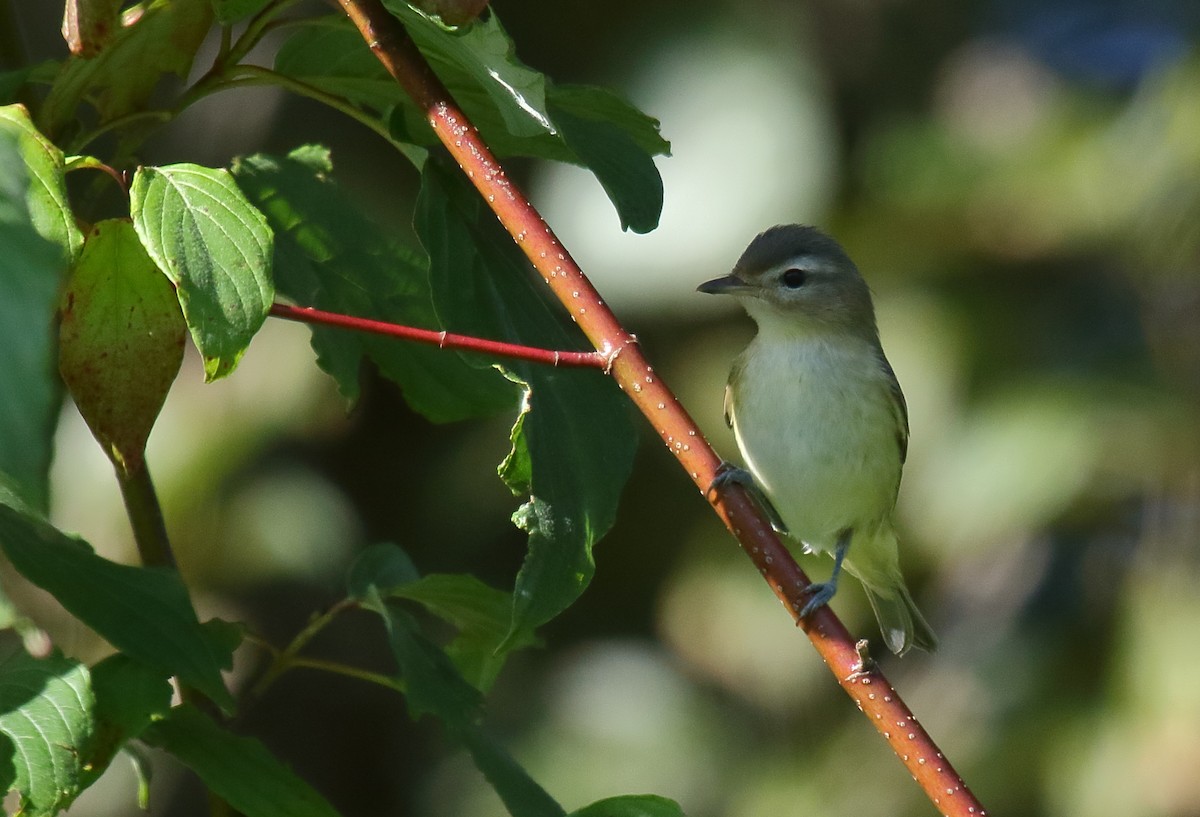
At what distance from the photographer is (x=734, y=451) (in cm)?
452

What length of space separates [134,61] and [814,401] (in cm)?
184

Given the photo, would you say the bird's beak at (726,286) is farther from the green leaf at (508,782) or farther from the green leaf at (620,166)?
the green leaf at (508,782)

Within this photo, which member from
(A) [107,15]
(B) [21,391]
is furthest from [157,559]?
(B) [21,391]

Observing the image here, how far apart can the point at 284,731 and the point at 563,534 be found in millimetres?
3637

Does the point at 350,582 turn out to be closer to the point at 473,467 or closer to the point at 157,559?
the point at 157,559

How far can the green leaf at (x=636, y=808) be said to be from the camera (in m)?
1.41

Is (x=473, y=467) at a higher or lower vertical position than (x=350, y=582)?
higher

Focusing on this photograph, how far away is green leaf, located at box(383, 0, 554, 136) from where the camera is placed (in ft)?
4.13

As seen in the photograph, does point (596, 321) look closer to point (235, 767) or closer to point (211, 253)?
point (211, 253)

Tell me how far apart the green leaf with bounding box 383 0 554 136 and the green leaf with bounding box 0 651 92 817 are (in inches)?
27.5

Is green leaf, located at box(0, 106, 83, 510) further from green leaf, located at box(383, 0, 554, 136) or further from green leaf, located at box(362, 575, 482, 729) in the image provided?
green leaf, located at box(362, 575, 482, 729)

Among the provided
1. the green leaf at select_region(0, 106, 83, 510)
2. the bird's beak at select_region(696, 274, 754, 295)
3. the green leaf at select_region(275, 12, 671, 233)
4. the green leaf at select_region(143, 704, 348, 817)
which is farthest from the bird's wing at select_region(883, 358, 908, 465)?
the green leaf at select_region(0, 106, 83, 510)

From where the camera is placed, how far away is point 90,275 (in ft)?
4.04

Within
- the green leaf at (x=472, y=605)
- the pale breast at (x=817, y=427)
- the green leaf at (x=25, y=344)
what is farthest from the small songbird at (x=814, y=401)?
the green leaf at (x=25, y=344)
